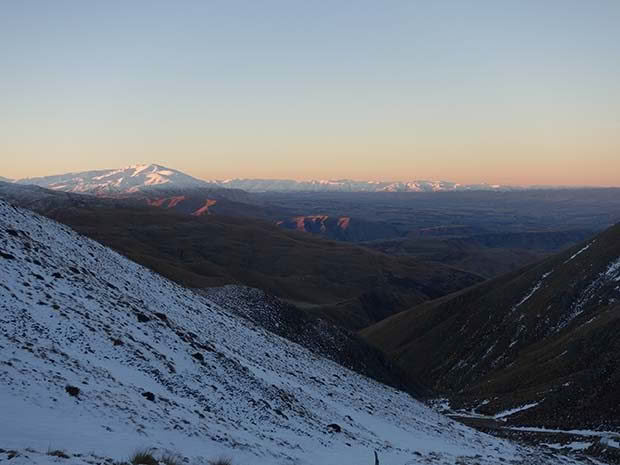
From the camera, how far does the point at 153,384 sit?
19.9 metres

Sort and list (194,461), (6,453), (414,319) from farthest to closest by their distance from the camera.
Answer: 1. (414,319)
2. (194,461)
3. (6,453)

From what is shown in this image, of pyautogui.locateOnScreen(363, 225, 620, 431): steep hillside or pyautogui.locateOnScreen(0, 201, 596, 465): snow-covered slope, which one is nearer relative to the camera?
pyautogui.locateOnScreen(0, 201, 596, 465): snow-covered slope

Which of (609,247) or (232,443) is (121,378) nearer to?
(232,443)

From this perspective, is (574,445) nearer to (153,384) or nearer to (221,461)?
(153,384)

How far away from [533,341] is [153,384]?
62.9 metres

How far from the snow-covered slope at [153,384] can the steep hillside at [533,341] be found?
12.6 meters

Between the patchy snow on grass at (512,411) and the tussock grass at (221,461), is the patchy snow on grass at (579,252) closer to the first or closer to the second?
the patchy snow on grass at (512,411)

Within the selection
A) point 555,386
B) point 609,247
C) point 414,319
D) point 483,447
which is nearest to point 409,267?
point 414,319

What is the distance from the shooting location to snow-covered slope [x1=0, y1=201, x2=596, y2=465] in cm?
1449

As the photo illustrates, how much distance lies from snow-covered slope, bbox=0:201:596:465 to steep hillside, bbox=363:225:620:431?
41.2 ft

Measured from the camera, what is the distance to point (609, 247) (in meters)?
80.0

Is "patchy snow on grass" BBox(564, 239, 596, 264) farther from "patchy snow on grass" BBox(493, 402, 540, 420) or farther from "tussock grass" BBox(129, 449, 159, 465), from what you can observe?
"tussock grass" BBox(129, 449, 159, 465)

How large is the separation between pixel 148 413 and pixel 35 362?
3.75 m

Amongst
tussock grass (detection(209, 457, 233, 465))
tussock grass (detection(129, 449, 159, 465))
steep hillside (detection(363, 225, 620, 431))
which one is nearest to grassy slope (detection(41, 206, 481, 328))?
steep hillside (detection(363, 225, 620, 431))
